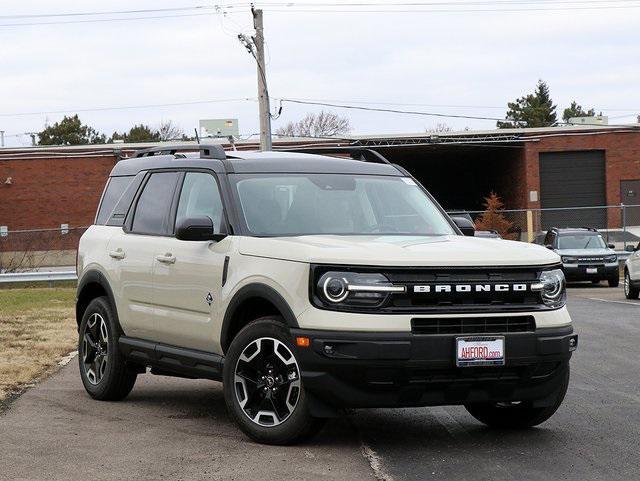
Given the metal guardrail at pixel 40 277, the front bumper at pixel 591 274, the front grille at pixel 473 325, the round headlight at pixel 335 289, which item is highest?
the round headlight at pixel 335 289

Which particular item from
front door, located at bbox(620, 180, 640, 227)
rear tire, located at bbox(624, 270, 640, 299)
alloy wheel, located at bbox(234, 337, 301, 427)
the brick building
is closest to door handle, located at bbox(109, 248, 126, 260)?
alloy wheel, located at bbox(234, 337, 301, 427)

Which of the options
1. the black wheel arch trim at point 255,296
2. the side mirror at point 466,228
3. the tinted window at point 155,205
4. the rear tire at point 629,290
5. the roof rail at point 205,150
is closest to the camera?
the black wheel arch trim at point 255,296

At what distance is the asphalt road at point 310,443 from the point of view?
6.88 meters

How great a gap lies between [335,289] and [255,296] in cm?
73

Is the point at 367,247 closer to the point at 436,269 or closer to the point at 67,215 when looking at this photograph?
the point at 436,269

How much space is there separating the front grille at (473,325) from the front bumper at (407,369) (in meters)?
0.08

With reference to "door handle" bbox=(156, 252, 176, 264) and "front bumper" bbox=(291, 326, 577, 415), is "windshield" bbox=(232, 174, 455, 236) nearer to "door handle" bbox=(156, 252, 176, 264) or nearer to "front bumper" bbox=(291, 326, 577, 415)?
"door handle" bbox=(156, 252, 176, 264)

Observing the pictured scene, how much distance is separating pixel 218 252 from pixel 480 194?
205 ft

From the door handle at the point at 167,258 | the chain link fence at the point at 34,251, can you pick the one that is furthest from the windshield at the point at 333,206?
the chain link fence at the point at 34,251

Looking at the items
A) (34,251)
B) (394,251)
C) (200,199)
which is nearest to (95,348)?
(200,199)

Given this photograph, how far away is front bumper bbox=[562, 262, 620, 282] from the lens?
32062 mm

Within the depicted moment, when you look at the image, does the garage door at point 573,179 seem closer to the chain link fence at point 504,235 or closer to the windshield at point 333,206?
the chain link fence at point 504,235

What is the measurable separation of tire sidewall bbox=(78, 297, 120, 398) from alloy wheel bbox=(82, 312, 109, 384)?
0.04 metres

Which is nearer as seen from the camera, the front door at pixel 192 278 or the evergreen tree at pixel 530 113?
the front door at pixel 192 278
